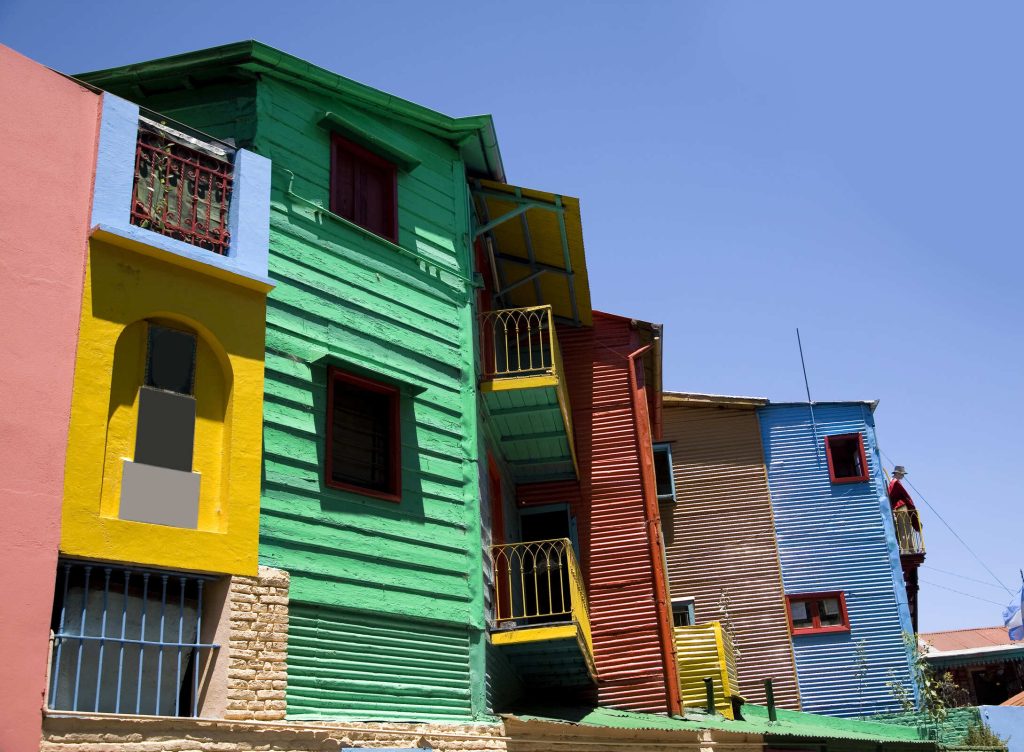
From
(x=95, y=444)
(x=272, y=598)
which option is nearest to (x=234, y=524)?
(x=272, y=598)

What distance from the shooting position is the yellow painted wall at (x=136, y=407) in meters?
9.31

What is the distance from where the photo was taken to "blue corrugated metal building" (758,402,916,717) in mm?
24203

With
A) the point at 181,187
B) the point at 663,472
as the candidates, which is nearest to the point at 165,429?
the point at 181,187

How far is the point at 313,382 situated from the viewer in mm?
11867

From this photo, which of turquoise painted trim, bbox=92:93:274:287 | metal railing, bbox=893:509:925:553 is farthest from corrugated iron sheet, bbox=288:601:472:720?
metal railing, bbox=893:509:925:553

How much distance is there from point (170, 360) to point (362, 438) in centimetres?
275

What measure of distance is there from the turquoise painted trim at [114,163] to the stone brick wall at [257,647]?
363 cm

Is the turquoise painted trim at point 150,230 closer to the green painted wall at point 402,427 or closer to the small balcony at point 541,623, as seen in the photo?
the green painted wall at point 402,427

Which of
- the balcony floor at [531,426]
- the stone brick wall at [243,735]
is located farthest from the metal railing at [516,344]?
the stone brick wall at [243,735]

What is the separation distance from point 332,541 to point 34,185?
4.48 meters

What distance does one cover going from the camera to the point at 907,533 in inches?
1098

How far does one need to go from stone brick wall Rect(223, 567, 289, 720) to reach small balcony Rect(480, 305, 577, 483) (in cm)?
538

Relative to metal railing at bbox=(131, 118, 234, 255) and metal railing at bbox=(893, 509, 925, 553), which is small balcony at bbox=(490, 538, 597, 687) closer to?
metal railing at bbox=(131, 118, 234, 255)

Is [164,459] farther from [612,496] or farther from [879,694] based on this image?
[879,694]
